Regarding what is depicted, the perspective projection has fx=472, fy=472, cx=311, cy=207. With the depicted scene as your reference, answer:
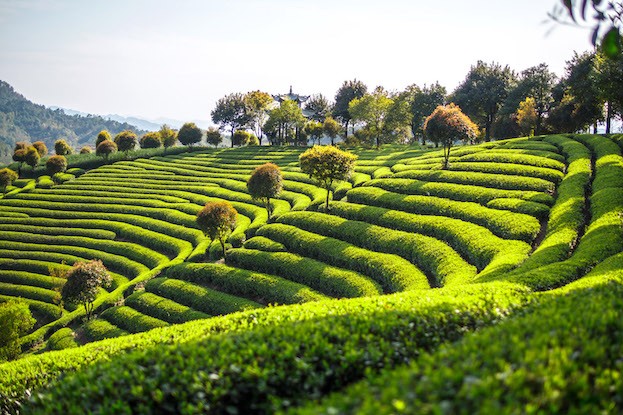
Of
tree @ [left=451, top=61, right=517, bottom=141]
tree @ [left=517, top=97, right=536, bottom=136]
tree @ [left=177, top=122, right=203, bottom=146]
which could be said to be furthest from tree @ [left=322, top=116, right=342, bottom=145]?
tree @ [left=517, top=97, right=536, bottom=136]

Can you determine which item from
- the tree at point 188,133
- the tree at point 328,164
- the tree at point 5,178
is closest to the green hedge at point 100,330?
the tree at point 328,164

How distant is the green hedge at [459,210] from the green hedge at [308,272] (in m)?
Answer: 8.53

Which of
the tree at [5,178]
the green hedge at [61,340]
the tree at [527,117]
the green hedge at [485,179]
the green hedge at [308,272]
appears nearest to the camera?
the green hedge at [308,272]

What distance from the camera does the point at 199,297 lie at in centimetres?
3259

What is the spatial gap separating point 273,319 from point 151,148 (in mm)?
103337

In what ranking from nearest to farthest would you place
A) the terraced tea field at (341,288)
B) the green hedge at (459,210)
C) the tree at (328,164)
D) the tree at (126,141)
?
the terraced tea field at (341,288) < the green hedge at (459,210) < the tree at (328,164) < the tree at (126,141)

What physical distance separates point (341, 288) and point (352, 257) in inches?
133

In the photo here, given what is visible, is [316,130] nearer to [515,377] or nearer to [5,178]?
[5,178]

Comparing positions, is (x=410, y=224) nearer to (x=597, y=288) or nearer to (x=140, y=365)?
(x=597, y=288)

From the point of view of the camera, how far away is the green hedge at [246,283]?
29391 mm

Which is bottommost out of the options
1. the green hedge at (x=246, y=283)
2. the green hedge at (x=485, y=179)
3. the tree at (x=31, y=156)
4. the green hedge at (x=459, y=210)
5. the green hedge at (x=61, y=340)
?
the green hedge at (x=61, y=340)

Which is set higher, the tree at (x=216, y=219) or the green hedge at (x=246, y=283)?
the tree at (x=216, y=219)

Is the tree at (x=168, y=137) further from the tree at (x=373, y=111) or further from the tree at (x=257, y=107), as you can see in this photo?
the tree at (x=373, y=111)

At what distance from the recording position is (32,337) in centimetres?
3644
